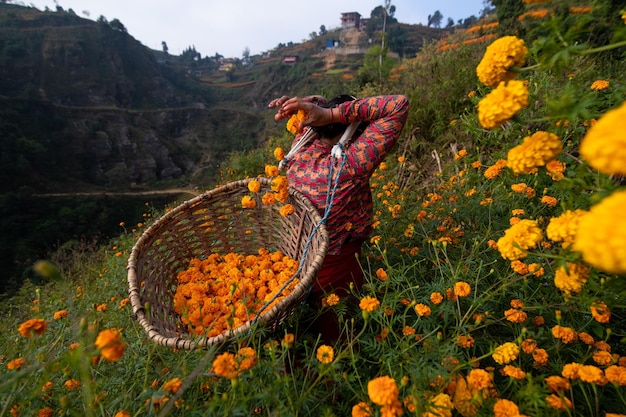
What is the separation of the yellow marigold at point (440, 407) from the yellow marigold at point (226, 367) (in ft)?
1.62

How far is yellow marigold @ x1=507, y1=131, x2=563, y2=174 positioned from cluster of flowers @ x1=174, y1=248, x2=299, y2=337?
950 millimetres

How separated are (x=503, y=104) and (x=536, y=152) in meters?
0.17

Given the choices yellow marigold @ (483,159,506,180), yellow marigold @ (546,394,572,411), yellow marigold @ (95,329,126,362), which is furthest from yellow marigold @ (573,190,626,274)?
yellow marigold @ (483,159,506,180)

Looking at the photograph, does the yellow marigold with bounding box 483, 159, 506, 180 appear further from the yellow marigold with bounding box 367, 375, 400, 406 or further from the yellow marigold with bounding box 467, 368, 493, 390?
Result: the yellow marigold with bounding box 367, 375, 400, 406

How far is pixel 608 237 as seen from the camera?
473 millimetres

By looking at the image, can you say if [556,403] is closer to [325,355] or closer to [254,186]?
[325,355]

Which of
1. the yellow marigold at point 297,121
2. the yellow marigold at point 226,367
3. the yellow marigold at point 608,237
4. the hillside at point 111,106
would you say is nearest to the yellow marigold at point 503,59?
the yellow marigold at point 608,237

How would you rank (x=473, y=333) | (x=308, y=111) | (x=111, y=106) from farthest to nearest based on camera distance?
(x=111, y=106)
(x=308, y=111)
(x=473, y=333)

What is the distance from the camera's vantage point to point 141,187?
90.1 ft

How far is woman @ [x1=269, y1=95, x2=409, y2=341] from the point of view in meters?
1.53

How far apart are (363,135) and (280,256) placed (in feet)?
2.89

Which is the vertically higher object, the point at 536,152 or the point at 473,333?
the point at 536,152

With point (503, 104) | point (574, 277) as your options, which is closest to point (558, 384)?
point (574, 277)

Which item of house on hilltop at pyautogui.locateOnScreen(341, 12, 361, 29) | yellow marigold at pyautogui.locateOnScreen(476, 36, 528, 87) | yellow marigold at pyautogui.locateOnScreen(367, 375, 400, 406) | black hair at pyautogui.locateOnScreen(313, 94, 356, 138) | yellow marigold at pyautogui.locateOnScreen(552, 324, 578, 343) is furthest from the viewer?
house on hilltop at pyautogui.locateOnScreen(341, 12, 361, 29)
